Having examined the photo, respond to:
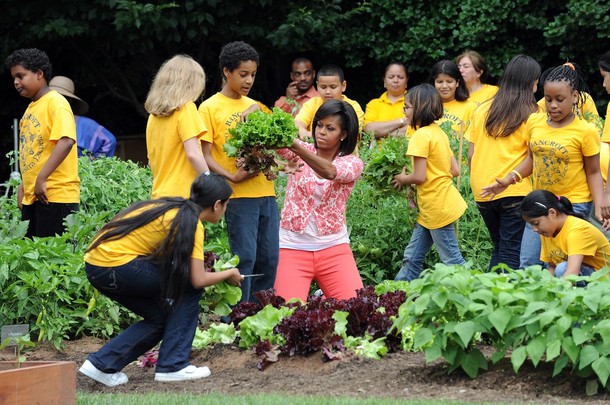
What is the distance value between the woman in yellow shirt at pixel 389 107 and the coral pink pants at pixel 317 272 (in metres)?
4.32

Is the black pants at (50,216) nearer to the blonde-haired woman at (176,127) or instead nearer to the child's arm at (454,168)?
the blonde-haired woman at (176,127)

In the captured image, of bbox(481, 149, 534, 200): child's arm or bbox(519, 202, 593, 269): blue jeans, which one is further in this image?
bbox(481, 149, 534, 200): child's arm

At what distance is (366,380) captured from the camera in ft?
20.6

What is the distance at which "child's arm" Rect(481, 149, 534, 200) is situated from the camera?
8.31m

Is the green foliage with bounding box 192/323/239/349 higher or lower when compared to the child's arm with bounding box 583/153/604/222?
lower

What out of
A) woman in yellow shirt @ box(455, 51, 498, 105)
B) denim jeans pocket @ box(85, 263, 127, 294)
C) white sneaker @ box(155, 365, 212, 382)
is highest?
woman in yellow shirt @ box(455, 51, 498, 105)

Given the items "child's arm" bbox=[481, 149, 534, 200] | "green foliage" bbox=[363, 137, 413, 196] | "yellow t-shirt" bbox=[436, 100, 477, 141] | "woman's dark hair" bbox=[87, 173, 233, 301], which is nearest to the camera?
"woman's dark hair" bbox=[87, 173, 233, 301]

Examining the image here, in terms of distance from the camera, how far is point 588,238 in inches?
290

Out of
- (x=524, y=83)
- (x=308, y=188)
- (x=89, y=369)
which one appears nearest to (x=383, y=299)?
(x=308, y=188)

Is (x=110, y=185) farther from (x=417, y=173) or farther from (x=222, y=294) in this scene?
(x=222, y=294)

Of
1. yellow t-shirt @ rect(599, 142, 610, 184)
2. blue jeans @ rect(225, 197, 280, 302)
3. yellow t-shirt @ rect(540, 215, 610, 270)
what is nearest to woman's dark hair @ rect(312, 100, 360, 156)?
blue jeans @ rect(225, 197, 280, 302)

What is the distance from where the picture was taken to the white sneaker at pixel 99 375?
668 cm

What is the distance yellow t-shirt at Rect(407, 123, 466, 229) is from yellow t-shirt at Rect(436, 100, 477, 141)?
5.19ft

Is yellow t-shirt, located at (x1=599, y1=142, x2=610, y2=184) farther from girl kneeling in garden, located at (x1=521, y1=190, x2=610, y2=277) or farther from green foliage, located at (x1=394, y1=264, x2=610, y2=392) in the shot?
green foliage, located at (x1=394, y1=264, x2=610, y2=392)
